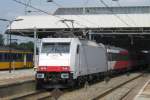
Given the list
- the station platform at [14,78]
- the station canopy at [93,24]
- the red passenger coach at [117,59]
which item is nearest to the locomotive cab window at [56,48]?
the station platform at [14,78]

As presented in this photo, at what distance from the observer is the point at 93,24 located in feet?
215

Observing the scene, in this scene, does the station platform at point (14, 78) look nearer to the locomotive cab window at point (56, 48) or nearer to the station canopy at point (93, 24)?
the locomotive cab window at point (56, 48)

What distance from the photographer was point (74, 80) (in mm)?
28609

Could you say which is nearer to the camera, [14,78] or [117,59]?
[14,78]

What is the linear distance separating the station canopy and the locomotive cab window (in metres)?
34.7

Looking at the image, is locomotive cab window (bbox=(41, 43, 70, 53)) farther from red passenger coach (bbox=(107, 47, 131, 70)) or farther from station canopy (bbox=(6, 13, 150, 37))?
station canopy (bbox=(6, 13, 150, 37))

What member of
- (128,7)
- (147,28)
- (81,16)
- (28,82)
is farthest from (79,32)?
(28,82)

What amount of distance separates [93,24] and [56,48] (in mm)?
37121

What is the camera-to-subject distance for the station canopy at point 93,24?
211 ft

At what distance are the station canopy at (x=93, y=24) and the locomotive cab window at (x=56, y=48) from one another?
3470 centimetres

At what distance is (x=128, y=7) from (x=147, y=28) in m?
17.8

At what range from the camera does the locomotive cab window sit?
28420 millimetres

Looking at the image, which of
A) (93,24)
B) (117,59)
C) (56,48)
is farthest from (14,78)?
(93,24)

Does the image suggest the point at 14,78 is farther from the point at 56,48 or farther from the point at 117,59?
the point at 117,59
